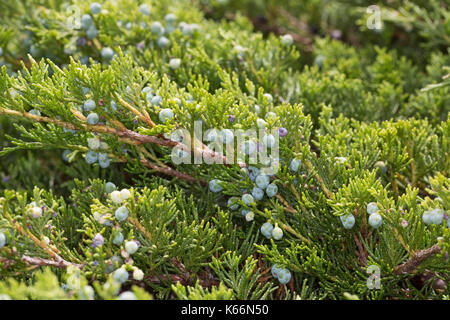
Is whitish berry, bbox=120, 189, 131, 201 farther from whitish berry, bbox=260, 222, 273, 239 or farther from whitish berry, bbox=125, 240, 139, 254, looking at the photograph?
whitish berry, bbox=260, 222, 273, 239

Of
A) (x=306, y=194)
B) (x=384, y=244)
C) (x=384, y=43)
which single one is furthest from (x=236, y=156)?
(x=384, y=43)

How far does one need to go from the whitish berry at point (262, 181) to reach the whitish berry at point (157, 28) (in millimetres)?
818

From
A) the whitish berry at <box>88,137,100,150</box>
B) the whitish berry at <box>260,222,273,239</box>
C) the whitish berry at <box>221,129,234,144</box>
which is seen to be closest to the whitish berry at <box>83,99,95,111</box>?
the whitish berry at <box>88,137,100,150</box>

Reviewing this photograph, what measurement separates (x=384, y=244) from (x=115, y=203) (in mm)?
716

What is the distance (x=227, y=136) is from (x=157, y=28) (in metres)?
0.74

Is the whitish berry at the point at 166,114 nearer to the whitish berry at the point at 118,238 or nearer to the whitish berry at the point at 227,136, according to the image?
the whitish berry at the point at 227,136

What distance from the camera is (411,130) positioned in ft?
4.41

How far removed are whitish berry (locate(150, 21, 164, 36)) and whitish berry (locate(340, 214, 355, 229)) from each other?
1024mm

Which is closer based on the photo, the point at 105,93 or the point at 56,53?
the point at 105,93

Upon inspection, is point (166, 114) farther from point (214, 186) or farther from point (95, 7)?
point (95, 7)

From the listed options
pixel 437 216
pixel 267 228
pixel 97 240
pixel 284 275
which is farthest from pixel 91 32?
pixel 437 216

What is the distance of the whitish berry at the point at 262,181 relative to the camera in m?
1.19

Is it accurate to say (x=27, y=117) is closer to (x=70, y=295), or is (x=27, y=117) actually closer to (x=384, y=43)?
(x=70, y=295)

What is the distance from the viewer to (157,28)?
1687mm
